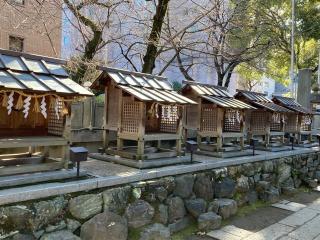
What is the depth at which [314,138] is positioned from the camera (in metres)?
16.7

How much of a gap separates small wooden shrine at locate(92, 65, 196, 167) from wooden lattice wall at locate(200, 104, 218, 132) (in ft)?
4.51

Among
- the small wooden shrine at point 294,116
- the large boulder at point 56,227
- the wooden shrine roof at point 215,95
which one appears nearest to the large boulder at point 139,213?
the large boulder at point 56,227

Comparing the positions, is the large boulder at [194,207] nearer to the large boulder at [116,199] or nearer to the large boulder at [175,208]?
the large boulder at [175,208]

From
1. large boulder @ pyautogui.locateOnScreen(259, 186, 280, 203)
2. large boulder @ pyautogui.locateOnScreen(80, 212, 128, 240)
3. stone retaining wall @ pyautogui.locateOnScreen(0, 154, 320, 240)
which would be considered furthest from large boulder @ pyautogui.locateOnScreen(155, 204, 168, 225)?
large boulder @ pyautogui.locateOnScreen(259, 186, 280, 203)

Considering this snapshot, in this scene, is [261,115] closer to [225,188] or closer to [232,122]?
[232,122]

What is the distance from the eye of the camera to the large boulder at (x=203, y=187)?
7803 mm

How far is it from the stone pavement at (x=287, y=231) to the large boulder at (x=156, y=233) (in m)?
1.14

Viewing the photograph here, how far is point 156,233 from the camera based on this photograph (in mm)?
6254

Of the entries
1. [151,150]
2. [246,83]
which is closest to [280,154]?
[151,150]

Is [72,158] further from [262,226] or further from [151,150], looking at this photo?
[262,226]

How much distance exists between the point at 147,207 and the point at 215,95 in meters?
4.73

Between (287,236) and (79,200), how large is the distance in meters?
4.42

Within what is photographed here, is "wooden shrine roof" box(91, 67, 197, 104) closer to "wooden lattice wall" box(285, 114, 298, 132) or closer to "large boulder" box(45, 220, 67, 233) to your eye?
"large boulder" box(45, 220, 67, 233)

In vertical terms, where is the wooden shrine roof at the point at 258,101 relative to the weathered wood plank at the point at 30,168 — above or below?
above
